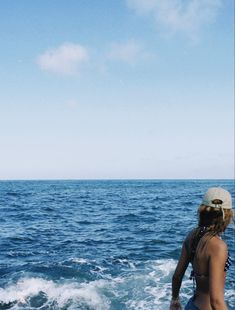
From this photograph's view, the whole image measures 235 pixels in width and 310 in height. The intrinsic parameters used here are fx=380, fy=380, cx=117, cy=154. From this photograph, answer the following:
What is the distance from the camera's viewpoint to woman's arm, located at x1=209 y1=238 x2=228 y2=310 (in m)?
3.73

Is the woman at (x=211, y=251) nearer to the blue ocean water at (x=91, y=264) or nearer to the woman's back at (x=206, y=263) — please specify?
the woman's back at (x=206, y=263)

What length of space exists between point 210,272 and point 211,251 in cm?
20

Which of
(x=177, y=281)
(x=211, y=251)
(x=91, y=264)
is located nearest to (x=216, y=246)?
(x=211, y=251)

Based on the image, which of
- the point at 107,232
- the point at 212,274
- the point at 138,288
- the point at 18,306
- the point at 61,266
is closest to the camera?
the point at 212,274

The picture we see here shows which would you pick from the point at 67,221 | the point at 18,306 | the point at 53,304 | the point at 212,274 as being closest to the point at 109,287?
the point at 53,304

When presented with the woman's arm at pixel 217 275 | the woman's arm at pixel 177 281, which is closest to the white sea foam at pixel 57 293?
the woman's arm at pixel 177 281

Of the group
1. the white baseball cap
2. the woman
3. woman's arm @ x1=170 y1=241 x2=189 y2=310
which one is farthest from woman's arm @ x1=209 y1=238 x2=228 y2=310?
woman's arm @ x1=170 y1=241 x2=189 y2=310

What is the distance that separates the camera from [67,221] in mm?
28031

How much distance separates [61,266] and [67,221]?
44.2 ft

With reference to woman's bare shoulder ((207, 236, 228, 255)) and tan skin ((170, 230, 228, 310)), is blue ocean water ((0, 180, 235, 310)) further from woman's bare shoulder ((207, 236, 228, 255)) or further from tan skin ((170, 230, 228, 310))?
woman's bare shoulder ((207, 236, 228, 255))

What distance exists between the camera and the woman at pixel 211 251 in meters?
3.74

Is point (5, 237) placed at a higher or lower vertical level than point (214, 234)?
lower

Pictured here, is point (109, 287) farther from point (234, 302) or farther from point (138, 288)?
point (234, 302)

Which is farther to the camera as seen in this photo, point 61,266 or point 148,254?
point 148,254
